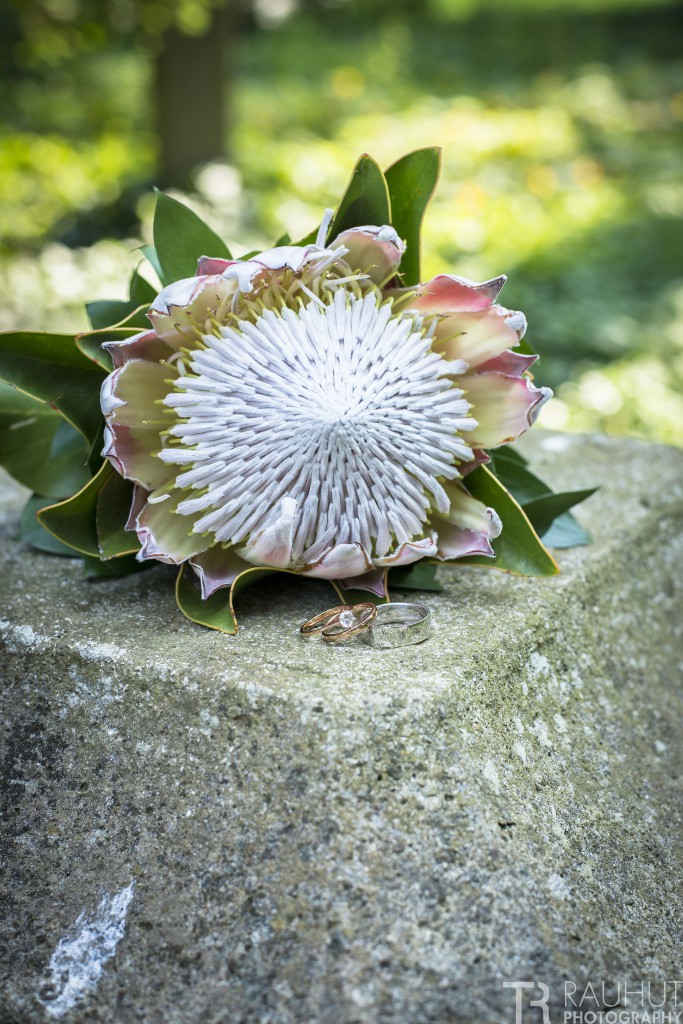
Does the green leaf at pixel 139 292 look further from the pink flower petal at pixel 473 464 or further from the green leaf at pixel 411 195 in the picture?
the pink flower petal at pixel 473 464

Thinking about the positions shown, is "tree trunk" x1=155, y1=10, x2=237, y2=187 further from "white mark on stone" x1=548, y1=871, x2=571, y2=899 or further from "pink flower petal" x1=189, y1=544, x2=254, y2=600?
"white mark on stone" x1=548, y1=871, x2=571, y2=899

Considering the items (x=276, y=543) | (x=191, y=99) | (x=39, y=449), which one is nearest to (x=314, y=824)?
(x=276, y=543)

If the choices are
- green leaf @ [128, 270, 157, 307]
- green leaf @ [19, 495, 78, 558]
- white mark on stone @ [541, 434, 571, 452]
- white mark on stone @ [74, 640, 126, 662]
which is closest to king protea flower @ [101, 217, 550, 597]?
white mark on stone @ [74, 640, 126, 662]

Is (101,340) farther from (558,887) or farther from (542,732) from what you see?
(558,887)

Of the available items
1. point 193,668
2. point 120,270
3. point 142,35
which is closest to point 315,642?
point 193,668

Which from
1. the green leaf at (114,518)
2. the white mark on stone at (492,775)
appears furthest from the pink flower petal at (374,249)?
the white mark on stone at (492,775)

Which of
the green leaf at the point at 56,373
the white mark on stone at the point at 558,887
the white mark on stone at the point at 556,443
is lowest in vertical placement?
the white mark on stone at the point at 558,887

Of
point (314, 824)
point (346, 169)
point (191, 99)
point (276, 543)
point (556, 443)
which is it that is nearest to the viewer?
point (314, 824)
